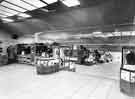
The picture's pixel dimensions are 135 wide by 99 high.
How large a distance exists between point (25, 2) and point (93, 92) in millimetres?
4979

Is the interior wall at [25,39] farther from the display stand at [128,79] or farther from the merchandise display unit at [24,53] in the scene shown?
the display stand at [128,79]

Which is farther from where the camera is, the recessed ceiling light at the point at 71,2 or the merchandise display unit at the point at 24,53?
the merchandise display unit at the point at 24,53

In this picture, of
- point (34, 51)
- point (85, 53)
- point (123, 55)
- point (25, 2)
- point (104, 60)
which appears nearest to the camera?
point (123, 55)

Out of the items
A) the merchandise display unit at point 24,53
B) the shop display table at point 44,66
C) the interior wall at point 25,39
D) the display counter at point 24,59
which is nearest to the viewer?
the shop display table at point 44,66

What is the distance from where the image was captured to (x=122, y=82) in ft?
9.37

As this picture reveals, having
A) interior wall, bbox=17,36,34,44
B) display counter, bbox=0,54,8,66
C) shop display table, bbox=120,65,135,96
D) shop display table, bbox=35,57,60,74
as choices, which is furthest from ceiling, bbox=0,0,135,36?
display counter, bbox=0,54,8,66

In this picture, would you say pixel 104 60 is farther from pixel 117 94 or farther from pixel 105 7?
pixel 117 94

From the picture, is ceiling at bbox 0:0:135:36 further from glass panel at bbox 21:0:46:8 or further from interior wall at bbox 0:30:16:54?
interior wall at bbox 0:30:16:54

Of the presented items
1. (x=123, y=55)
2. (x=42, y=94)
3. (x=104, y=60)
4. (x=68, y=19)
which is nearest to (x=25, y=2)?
(x=68, y=19)

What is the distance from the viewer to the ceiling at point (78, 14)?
175 inches

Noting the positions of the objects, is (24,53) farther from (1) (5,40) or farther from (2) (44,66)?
(2) (44,66)

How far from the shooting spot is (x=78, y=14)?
19.0 feet

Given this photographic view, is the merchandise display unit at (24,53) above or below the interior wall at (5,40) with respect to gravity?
below

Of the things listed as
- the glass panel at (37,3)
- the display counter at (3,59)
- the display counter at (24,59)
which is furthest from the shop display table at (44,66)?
the display counter at (3,59)
